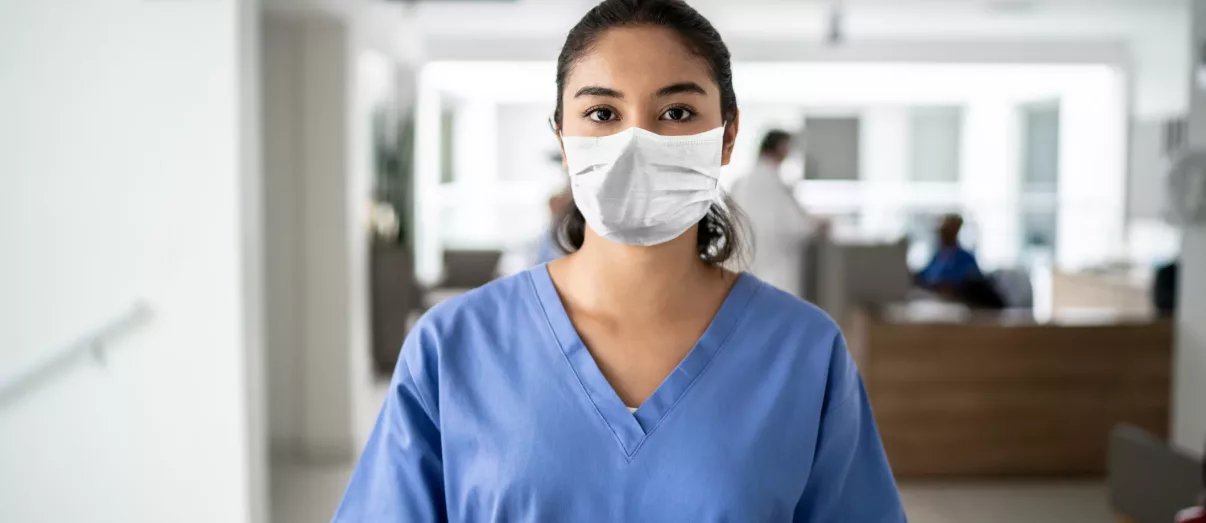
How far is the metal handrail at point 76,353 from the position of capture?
2.13m

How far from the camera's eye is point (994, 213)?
37.1ft

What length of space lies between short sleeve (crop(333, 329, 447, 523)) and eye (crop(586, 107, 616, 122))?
0.35m

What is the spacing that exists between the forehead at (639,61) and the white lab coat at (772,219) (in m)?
4.36

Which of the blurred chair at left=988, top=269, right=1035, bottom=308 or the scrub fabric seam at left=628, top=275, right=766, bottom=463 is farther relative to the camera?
the blurred chair at left=988, top=269, right=1035, bottom=308

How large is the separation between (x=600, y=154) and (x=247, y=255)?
144 centimetres

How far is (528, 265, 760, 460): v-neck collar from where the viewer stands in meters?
1.19

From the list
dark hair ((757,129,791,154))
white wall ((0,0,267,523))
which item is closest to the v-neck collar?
white wall ((0,0,267,523))

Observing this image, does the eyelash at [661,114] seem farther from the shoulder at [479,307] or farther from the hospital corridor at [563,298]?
the shoulder at [479,307]

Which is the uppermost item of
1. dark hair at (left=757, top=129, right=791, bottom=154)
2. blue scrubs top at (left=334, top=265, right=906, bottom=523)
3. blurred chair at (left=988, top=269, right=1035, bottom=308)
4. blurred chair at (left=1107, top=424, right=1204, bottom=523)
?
dark hair at (left=757, top=129, right=791, bottom=154)

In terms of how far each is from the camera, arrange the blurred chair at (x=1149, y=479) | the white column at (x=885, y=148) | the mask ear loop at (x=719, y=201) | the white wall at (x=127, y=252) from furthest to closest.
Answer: the white column at (x=885, y=148) → the blurred chair at (x=1149, y=479) → the white wall at (x=127, y=252) → the mask ear loop at (x=719, y=201)

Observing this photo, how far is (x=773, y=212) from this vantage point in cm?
568

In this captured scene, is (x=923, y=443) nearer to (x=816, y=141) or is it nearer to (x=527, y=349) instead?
(x=527, y=349)

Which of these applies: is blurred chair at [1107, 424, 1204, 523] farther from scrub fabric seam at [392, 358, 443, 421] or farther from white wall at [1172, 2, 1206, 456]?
scrub fabric seam at [392, 358, 443, 421]

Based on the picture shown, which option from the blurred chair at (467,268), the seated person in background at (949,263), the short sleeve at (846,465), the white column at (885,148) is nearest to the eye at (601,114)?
the short sleeve at (846,465)
